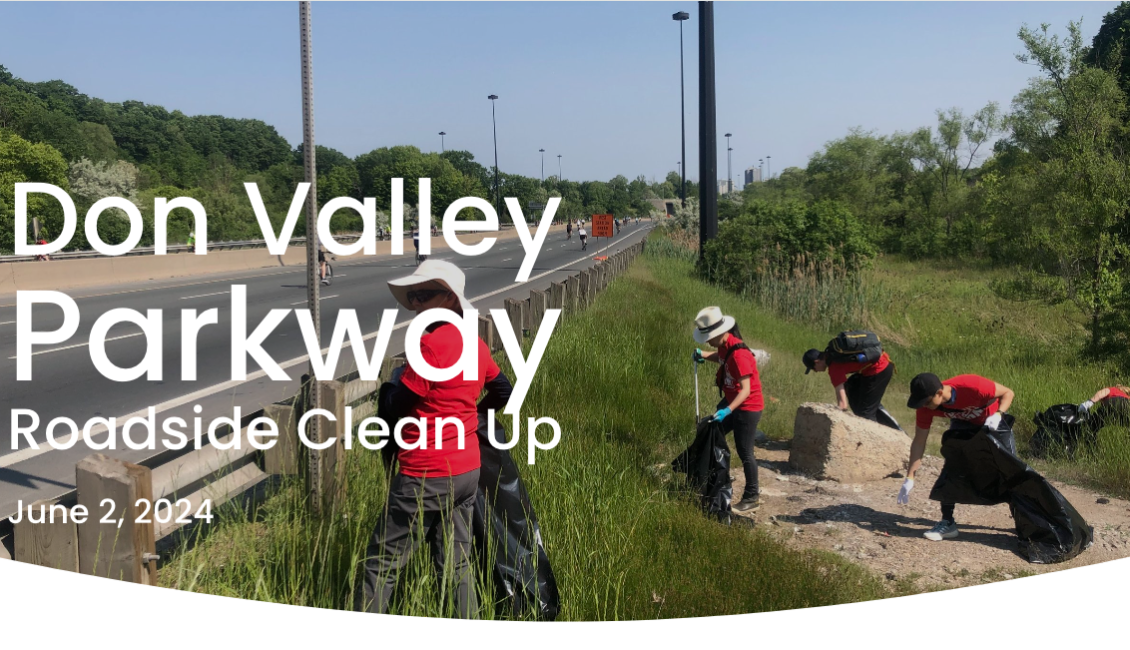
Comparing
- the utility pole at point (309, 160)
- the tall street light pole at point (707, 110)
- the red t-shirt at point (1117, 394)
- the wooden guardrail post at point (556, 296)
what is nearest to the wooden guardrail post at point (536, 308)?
the wooden guardrail post at point (556, 296)

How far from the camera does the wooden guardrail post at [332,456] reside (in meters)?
4.73

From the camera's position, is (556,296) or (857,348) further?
(556,296)

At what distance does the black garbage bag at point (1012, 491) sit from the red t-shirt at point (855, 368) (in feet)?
7.99

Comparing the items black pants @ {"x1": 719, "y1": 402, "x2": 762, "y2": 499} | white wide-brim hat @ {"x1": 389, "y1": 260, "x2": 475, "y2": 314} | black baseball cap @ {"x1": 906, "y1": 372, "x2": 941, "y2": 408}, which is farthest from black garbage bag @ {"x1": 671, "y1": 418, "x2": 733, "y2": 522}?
white wide-brim hat @ {"x1": 389, "y1": 260, "x2": 475, "y2": 314}

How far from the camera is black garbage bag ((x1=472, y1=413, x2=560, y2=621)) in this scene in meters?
4.02

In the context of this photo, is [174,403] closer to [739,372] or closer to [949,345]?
[739,372]

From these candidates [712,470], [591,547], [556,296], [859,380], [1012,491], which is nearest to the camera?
[591,547]

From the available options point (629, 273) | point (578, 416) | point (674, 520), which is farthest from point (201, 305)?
point (674, 520)

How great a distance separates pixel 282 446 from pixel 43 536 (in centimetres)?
156

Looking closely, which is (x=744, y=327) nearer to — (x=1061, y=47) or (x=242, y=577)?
(x=1061, y=47)

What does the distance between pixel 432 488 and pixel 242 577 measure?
975mm

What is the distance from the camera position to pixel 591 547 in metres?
4.99

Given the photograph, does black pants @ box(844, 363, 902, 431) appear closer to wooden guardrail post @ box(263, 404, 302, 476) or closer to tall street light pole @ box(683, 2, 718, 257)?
wooden guardrail post @ box(263, 404, 302, 476)

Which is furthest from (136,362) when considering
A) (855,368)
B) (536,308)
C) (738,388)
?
(855,368)
